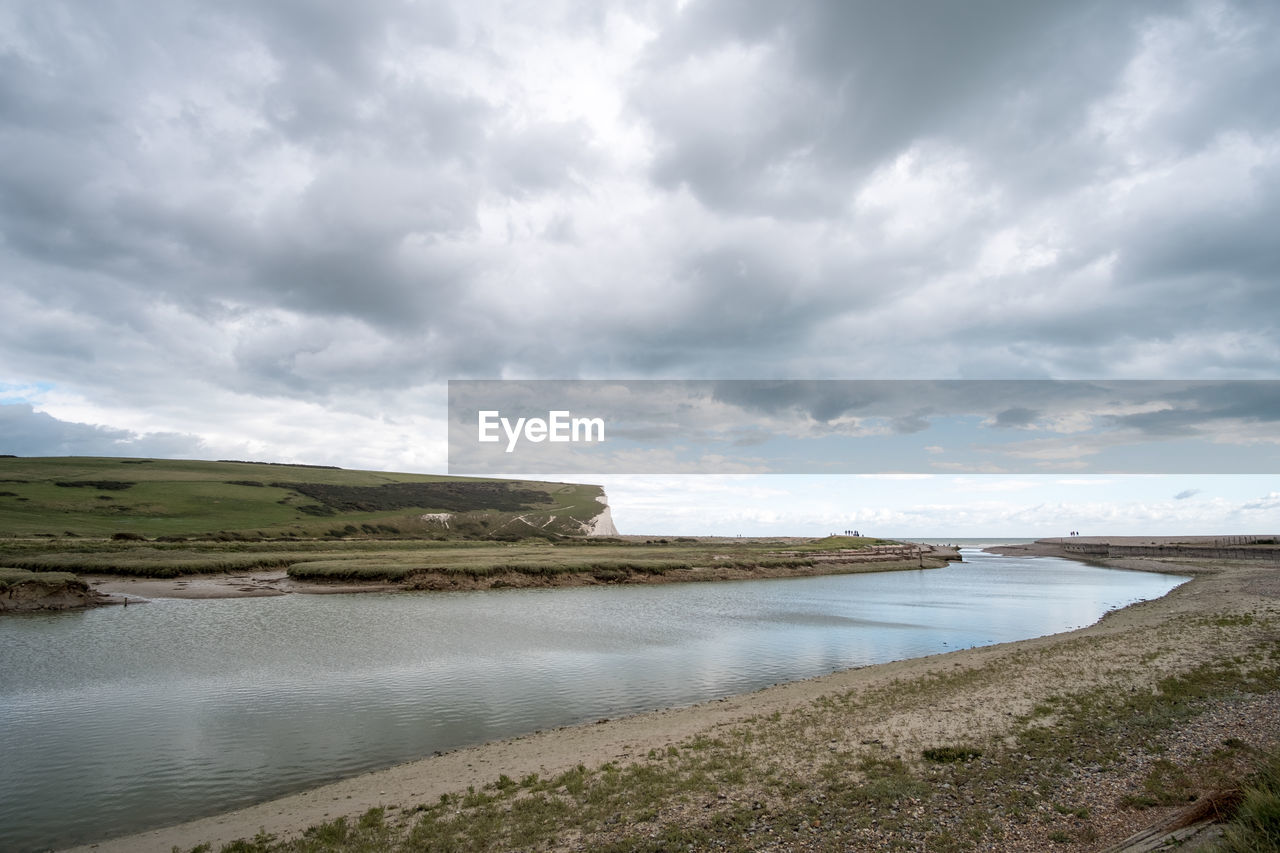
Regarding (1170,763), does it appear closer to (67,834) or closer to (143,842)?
(143,842)

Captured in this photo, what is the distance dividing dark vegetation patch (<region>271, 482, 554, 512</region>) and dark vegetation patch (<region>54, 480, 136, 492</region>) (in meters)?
31.4

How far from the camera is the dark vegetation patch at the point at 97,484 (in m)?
110

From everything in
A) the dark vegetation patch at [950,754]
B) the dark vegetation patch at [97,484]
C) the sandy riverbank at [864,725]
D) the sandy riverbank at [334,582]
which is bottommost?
the sandy riverbank at [334,582]

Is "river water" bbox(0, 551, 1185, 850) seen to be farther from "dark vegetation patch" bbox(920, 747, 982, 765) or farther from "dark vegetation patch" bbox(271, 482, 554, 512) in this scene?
"dark vegetation patch" bbox(271, 482, 554, 512)

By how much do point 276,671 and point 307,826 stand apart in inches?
579

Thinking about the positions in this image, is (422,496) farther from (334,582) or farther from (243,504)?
(334,582)

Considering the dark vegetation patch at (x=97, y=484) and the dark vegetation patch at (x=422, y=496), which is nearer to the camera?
the dark vegetation patch at (x=97, y=484)

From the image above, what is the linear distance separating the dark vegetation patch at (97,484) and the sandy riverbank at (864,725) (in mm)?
135279

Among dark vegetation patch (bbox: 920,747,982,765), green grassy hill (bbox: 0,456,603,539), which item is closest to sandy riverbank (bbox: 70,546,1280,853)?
dark vegetation patch (bbox: 920,747,982,765)

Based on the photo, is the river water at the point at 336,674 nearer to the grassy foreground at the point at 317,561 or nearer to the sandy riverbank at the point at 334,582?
the sandy riverbank at the point at 334,582

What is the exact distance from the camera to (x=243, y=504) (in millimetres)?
116938

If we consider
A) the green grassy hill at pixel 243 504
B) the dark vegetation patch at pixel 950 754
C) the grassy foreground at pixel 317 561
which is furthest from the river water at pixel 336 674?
the green grassy hill at pixel 243 504

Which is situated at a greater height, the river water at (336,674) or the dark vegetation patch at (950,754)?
the dark vegetation patch at (950,754)

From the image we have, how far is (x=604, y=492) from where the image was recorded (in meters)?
194
